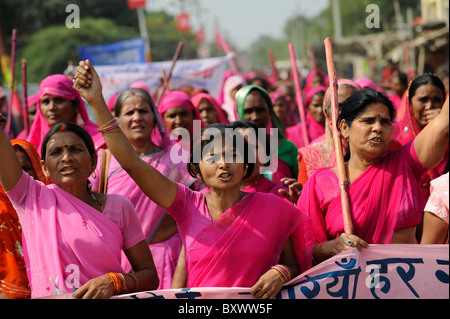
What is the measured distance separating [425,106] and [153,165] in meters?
1.90

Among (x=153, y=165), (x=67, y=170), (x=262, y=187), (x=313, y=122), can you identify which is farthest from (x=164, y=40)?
(x=67, y=170)

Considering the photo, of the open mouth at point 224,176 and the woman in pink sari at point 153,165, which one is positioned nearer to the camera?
the open mouth at point 224,176

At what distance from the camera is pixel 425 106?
4211 mm

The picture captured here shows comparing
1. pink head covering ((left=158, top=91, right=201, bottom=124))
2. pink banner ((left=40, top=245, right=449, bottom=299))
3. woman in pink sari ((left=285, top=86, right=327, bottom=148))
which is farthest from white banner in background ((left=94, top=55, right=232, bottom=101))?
pink banner ((left=40, top=245, right=449, bottom=299))

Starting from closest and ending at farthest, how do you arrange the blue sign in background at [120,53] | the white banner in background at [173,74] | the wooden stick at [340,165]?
1. the wooden stick at [340,165]
2. the white banner in background at [173,74]
3. the blue sign in background at [120,53]

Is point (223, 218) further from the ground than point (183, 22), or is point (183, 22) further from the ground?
point (183, 22)

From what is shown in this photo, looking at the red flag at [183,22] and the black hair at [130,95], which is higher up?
the red flag at [183,22]

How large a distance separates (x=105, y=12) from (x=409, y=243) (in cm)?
3657

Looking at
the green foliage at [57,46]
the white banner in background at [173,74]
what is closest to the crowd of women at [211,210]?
the white banner in background at [173,74]

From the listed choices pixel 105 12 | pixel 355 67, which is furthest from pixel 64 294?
pixel 355 67

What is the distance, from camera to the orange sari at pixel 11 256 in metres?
3.21

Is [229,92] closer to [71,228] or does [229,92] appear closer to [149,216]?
[149,216]

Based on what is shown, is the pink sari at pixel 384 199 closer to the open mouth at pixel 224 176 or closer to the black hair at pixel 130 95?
the open mouth at pixel 224 176
